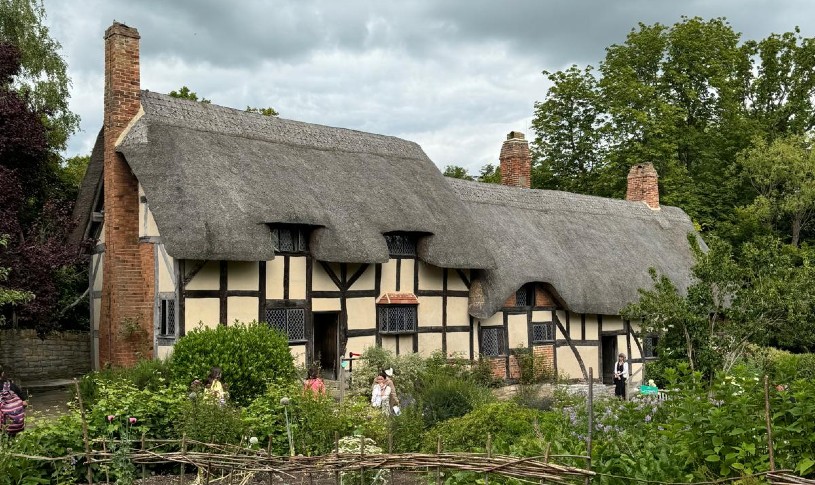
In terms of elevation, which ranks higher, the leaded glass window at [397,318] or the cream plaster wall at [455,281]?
the cream plaster wall at [455,281]

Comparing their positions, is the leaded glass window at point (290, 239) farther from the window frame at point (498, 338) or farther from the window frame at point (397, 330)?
the window frame at point (498, 338)

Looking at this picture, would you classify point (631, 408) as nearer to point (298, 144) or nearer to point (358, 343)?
point (358, 343)

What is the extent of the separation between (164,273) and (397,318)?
17.7 feet

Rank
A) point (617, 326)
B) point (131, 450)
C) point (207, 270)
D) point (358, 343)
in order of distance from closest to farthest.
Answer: point (131, 450)
point (207, 270)
point (358, 343)
point (617, 326)

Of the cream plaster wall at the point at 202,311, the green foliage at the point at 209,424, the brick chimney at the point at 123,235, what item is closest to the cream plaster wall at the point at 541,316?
the cream plaster wall at the point at 202,311

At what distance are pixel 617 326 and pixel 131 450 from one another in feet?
56.0

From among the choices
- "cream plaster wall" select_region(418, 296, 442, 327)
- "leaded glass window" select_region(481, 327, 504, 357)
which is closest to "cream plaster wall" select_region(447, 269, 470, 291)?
"cream plaster wall" select_region(418, 296, 442, 327)

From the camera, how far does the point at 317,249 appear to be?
17.1m

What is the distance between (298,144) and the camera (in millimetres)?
19469

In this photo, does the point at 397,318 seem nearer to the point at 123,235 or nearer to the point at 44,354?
the point at 123,235

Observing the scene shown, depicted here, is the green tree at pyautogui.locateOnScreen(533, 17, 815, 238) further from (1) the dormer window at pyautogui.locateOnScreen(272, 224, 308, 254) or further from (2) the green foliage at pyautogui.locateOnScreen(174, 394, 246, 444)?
(2) the green foliage at pyautogui.locateOnScreen(174, 394, 246, 444)

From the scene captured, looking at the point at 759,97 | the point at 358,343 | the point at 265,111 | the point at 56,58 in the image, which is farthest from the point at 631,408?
the point at 759,97

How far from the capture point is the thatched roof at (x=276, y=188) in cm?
1559

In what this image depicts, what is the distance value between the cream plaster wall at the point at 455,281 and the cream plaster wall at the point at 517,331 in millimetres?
1704
